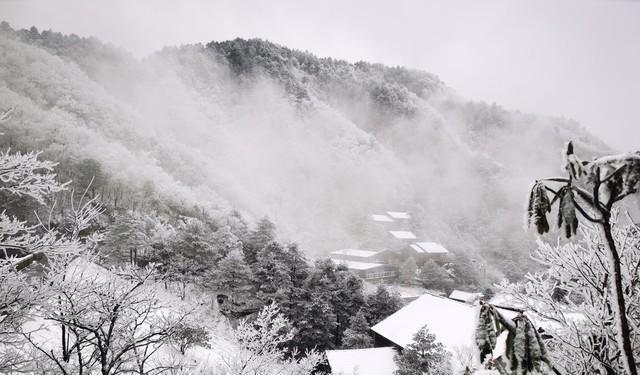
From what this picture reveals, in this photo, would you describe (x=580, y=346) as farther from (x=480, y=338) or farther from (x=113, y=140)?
(x=113, y=140)

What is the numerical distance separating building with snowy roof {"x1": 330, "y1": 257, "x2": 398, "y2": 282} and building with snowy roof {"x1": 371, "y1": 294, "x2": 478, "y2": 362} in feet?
51.6

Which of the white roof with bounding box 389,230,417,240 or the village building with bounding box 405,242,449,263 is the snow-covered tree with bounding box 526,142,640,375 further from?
the white roof with bounding box 389,230,417,240

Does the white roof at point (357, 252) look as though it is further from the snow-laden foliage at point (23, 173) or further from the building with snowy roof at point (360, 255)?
the snow-laden foliage at point (23, 173)

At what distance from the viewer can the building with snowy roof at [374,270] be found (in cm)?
3478

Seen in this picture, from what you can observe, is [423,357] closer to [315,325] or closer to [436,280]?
[315,325]

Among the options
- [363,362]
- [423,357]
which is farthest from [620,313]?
[363,362]

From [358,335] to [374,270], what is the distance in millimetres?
18694

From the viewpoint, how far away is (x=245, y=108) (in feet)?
246

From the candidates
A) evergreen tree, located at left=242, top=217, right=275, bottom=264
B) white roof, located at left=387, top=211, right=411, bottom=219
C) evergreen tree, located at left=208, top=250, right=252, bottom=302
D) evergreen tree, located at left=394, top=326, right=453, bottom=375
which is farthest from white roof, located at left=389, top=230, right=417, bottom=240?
evergreen tree, located at left=394, top=326, right=453, bottom=375

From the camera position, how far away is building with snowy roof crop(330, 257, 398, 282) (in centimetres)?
3478

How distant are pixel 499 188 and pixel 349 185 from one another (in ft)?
125

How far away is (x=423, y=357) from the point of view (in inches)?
493

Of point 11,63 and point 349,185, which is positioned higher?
point 11,63

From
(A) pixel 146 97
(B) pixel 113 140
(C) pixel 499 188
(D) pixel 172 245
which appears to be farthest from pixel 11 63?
(C) pixel 499 188
